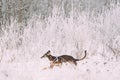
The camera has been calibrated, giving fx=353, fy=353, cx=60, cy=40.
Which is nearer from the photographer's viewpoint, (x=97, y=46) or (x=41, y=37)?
(x=97, y=46)

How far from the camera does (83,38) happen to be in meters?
5.19

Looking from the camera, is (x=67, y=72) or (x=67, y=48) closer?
(x=67, y=72)

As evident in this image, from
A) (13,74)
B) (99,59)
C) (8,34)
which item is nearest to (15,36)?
(8,34)

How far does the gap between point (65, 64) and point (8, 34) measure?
7.67 ft

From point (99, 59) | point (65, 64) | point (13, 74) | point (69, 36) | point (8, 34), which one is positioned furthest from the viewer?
point (8, 34)

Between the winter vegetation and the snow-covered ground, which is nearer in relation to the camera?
the snow-covered ground

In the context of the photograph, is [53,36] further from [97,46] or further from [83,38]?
[97,46]

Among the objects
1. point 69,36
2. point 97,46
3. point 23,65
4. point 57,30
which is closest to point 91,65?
point 23,65

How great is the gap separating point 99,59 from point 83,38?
3.22 feet

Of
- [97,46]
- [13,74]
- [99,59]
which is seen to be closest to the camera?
[13,74]

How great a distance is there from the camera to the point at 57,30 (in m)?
5.82

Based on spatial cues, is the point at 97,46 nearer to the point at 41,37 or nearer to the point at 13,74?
the point at 41,37

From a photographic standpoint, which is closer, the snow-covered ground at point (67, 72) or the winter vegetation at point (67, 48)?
the snow-covered ground at point (67, 72)

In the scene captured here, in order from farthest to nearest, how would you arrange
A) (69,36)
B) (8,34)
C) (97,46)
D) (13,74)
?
(8,34) < (69,36) < (97,46) < (13,74)
